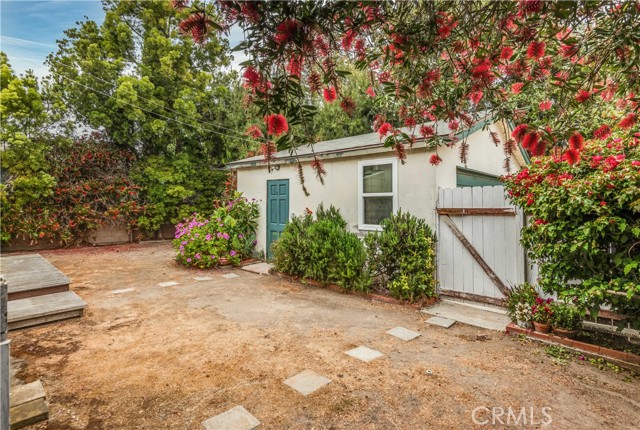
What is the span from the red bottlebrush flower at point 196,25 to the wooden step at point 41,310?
4.16 metres

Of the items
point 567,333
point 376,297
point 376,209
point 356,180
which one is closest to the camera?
point 567,333

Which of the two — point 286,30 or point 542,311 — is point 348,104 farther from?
point 542,311

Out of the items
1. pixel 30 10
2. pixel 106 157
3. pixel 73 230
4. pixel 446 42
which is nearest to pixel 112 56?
pixel 106 157

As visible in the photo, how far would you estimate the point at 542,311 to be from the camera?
3504 millimetres

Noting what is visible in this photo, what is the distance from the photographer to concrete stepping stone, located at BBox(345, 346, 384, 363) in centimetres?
299

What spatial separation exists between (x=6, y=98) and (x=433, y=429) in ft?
38.3

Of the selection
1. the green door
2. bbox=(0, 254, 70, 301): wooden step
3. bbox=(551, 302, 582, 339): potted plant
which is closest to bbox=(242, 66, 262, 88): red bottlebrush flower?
bbox=(551, 302, 582, 339): potted plant

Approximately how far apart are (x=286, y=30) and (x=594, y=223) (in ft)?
10.1

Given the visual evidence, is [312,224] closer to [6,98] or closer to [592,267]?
[592,267]

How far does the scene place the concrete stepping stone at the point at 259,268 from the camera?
6.89 metres

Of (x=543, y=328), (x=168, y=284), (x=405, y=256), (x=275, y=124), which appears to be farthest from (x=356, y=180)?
(x=275, y=124)

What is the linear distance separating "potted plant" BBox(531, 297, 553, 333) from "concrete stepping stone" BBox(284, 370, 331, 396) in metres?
2.53

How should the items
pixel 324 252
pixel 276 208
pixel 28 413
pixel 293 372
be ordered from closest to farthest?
pixel 28 413 < pixel 293 372 < pixel 324 252 < pixel 276 208

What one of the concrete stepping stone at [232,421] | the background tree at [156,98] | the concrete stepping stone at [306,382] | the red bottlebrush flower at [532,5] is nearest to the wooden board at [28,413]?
the concrete stepping stone at [232,421]
